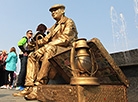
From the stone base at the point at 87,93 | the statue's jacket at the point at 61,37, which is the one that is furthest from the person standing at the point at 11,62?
the stone base at the point at 87,93

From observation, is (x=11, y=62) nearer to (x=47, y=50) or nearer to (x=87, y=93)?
(x=47, y=50)

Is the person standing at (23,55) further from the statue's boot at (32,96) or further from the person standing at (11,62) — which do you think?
the statue's boot at (32,96)

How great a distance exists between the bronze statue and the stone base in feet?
1.68

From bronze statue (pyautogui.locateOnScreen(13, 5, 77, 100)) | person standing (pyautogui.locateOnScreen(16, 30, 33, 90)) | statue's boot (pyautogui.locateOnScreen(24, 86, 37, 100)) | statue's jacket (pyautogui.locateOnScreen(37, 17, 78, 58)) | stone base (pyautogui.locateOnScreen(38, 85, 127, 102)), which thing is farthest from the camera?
person standing (pyautogui.locateOnScreen(16, 30, 33, 90))

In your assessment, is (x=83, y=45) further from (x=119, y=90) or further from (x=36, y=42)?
(x=36, y=42)

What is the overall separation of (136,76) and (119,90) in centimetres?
105

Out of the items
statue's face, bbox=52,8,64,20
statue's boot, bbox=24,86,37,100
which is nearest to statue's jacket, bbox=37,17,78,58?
statue's face, bbox=52,8,64,20

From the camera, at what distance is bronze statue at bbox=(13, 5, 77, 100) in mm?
2152

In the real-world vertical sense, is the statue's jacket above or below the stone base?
above

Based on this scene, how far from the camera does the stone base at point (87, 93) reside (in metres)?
1.22

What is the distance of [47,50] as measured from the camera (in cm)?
222

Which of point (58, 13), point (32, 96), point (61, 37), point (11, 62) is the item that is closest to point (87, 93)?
point (32, 96)

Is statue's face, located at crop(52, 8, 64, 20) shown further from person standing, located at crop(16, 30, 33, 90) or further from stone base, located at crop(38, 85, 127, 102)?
stone base, located at crop(38, 85, 127, 102)

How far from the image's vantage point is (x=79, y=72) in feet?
4.58
